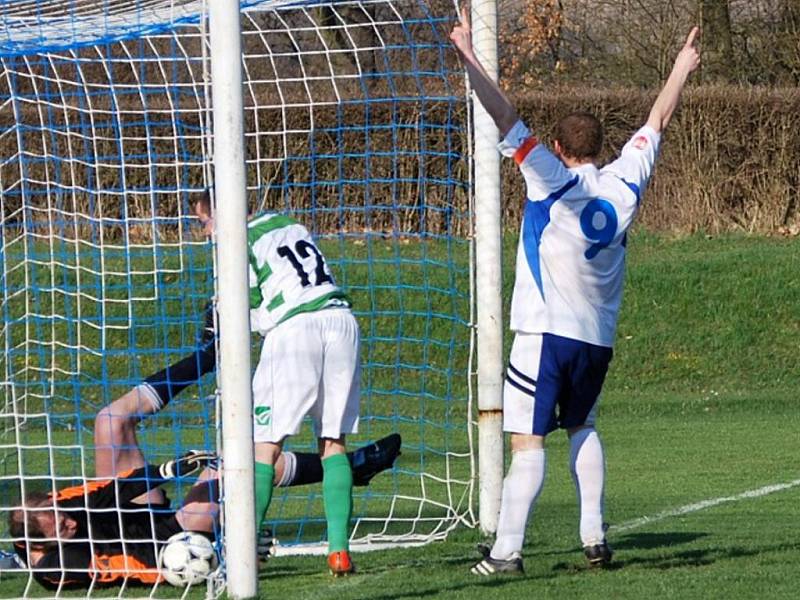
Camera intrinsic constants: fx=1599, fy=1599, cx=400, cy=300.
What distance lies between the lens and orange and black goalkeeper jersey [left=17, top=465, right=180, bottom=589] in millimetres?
7090

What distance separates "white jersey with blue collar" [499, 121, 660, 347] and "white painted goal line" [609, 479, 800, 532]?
2028 millimetres

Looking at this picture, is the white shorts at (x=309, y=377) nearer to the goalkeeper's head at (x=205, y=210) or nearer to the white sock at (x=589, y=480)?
the goalkeeper's head at (x=205, y=210)

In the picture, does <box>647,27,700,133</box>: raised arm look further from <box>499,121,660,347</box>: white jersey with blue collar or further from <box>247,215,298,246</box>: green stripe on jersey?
<box>247,215,298,246</box>: green stripe on jersey

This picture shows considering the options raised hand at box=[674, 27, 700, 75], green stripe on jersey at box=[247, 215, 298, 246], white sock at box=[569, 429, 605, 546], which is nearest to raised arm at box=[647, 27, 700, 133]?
raised hand at box=[674, 27, 700, 75]

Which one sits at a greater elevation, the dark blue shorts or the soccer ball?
the dark blue shorts

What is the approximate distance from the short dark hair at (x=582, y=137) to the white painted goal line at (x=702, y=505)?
240 cm

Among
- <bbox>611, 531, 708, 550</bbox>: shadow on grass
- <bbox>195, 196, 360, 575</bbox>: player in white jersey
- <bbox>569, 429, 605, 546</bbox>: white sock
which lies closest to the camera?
<bbox>569, 429, 605, 546</bbox>: white sock

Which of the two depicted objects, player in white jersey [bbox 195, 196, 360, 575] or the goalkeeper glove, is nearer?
player in white jersey [bbox 195, 196, 360, 575]

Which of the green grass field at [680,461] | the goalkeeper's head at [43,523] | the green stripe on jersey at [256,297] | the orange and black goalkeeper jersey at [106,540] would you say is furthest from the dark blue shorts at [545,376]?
the goalkeeper's head at [43,523]

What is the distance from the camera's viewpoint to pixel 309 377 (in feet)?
23.3

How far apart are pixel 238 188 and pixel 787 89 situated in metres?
16.4

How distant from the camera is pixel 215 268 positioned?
6480 mm

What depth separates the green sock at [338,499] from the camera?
703 centimetres

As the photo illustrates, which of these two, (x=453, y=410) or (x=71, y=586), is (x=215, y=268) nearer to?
(x=71, y=586)
